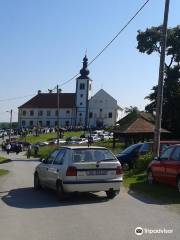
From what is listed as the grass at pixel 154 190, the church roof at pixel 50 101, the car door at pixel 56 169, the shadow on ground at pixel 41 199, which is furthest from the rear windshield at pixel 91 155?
the church roof at pixel 50 101

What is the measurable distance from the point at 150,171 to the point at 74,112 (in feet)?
475

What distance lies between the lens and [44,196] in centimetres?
1588

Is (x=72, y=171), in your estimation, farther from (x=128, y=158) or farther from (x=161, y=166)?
(x=128, y=158)

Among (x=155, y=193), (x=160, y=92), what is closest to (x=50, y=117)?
(x=160, y=92)

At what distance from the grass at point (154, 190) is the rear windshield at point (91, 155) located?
1669 mm

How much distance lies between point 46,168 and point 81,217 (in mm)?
5019

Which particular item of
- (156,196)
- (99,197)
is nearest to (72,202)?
(99,197)

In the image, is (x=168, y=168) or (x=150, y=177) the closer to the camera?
(x=168, y=168)

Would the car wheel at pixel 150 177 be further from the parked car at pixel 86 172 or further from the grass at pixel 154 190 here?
the parked car at pixel 86 172

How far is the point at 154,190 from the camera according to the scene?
16562 mm

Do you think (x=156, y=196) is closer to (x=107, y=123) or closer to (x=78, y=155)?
(x=78, y=155)

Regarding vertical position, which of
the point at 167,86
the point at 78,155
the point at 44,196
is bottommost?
the point at 44,196

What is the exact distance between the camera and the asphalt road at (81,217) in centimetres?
960

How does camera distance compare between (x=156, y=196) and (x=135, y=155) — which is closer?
(x=156, y=196)
